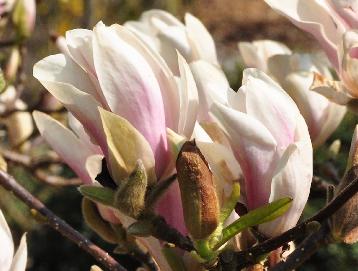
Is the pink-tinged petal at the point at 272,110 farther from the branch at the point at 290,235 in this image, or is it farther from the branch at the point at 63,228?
the branch at the point at 63,228

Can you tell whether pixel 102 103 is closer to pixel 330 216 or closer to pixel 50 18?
pixel 330 216

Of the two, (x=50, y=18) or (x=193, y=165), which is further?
(x=50, y=18)

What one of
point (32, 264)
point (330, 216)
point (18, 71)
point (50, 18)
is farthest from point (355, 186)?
point (50, 18)

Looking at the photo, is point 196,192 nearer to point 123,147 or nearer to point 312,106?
point 123,147

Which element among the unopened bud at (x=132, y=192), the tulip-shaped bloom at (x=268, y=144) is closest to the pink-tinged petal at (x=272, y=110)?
the tulip-shaped bloom at (x=268, y=144)

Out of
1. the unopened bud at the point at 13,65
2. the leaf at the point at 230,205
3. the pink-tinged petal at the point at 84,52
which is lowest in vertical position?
the unopened bud at the point at 13,65
